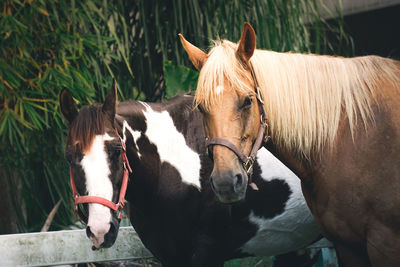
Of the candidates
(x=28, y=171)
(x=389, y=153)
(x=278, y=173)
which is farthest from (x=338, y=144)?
(x=28, y=171)

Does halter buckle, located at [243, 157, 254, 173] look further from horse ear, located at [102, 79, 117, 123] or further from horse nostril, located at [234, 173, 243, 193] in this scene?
horse ear, located at [102, 79, 117, 123]

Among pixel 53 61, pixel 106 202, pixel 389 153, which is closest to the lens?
pixel 389 153

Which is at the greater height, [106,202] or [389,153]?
[389,153]

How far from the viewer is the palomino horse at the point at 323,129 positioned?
5.92ft

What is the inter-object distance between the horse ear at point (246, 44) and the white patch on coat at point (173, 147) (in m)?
0.72

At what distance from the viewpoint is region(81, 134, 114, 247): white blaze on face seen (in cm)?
206

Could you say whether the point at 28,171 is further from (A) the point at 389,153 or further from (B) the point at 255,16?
(A) the point at 389,153

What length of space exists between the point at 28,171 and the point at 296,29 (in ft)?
8.83

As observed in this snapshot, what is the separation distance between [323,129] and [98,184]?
1.01 metres

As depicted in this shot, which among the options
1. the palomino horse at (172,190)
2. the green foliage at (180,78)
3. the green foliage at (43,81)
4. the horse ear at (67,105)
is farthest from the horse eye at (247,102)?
the green foliage at (43,81)

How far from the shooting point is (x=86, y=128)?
2.15 metres

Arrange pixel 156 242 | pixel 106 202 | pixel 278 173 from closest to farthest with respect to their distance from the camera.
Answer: pixel 106 202, pixel 156 242, pixel 278 173

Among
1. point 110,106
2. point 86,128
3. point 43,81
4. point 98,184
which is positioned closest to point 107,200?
point 98,184

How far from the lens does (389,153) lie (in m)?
1.84
